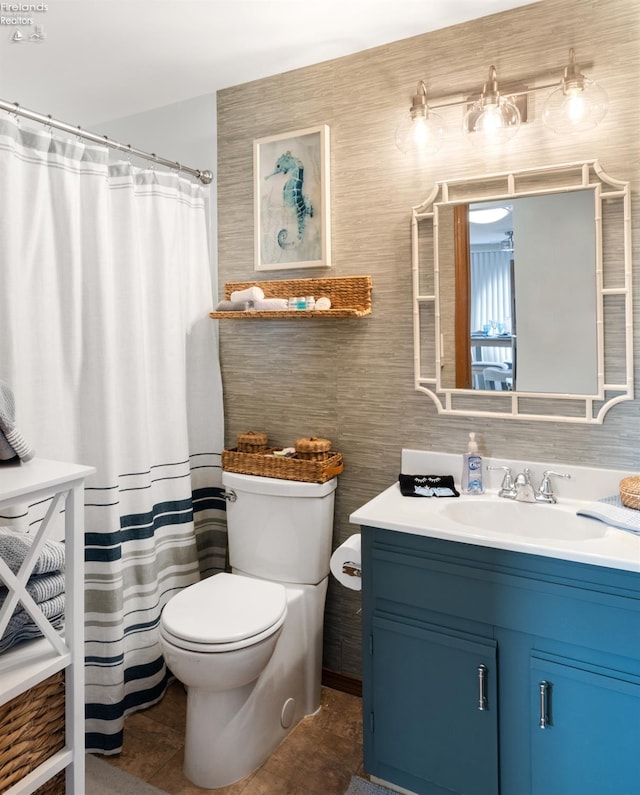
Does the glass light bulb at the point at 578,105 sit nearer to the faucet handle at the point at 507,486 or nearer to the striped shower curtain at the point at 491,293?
the striped shower curtain at the point at 491,293

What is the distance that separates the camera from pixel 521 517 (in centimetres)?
178

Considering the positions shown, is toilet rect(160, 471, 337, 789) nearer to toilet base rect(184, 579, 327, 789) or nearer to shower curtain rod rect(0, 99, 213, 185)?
toilet base rect(184, 579, 327, 789)

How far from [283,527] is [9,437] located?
113 cm

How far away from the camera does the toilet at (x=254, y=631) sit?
169 centimetres

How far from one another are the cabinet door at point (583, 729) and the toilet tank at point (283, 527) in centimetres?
87

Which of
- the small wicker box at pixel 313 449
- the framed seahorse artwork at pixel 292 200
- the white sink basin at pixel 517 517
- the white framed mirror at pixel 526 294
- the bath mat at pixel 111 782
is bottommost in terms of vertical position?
the bath mat at pixel 111 782

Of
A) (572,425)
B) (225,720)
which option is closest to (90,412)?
(225,720)

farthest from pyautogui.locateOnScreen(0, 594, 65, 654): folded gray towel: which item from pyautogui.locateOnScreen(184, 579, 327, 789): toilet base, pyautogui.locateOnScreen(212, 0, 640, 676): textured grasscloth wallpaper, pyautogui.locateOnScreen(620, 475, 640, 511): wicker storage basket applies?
pyautogui.locateOnScreen(620, 475, 640, 511): wicker storage basket

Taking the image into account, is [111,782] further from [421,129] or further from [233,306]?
[421,129]

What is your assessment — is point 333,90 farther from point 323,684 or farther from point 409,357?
point 323,684

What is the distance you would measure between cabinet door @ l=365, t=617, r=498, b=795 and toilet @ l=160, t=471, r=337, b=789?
39 centimetres

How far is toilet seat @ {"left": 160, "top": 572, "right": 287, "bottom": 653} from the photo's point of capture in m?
1.66

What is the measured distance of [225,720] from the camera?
5.84 feet

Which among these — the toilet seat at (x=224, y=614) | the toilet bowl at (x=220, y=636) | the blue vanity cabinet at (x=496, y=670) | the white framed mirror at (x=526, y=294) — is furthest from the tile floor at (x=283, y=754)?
the white framed mirror at (x=526, y=294)
